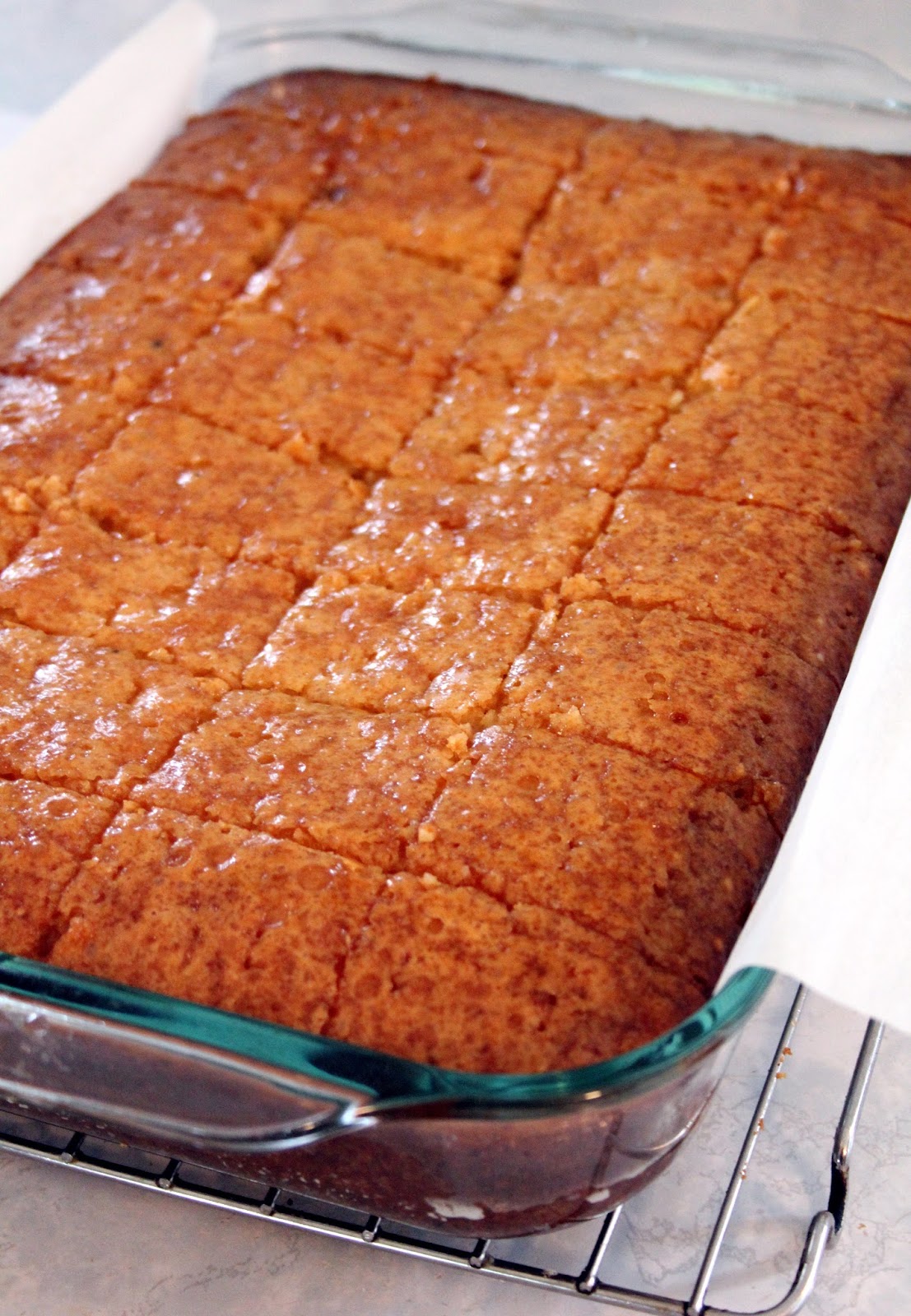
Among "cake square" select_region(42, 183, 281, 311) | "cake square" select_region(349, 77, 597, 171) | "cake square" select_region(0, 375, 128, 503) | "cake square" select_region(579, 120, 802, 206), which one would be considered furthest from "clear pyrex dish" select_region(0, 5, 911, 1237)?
"cake square" select_region(349, 77, 597, 171)

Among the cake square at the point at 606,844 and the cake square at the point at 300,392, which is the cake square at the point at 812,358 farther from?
the cake square at the point at 606,844

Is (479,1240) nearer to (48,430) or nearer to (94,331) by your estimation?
(48,430)

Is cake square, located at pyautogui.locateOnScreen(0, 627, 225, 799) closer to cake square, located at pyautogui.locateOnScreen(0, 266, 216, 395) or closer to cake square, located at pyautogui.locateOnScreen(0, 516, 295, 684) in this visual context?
cake square, located at pyautogui.locateOnScreen(0, 516, 295, 684)

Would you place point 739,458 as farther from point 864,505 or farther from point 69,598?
point 69,598

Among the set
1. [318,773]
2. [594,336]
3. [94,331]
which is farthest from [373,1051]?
[94,331]

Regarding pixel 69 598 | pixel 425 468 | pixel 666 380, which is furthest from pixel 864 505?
pixel 69 598

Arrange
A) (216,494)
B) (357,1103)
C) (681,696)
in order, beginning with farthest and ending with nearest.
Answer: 1. (216,494)
2. (681,696)
3. (357,1103)

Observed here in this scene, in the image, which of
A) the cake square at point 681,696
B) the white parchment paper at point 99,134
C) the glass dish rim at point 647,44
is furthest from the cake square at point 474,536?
the glass dish rim at point 647,44
